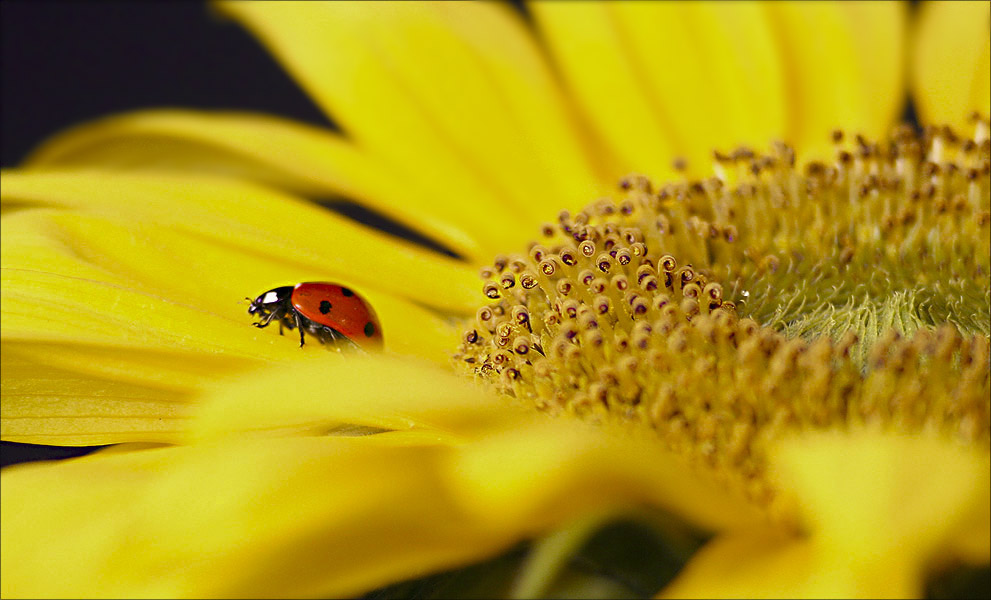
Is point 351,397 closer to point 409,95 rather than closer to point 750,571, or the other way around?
point 750,571

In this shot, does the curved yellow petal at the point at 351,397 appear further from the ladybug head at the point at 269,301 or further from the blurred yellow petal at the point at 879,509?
the ladybug head at the point at 269,301

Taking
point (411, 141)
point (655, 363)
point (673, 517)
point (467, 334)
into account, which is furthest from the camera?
point (411, 141)

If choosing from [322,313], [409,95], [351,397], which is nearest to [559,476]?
[351,397]


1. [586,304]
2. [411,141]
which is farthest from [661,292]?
[411,141]

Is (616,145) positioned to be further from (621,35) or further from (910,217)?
(910,217)

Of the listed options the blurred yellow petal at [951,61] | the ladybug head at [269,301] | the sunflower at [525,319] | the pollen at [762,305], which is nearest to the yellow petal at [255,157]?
the sunflower at [525,319]

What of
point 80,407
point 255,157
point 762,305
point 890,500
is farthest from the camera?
point 255,157

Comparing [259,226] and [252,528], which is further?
[259,226]
